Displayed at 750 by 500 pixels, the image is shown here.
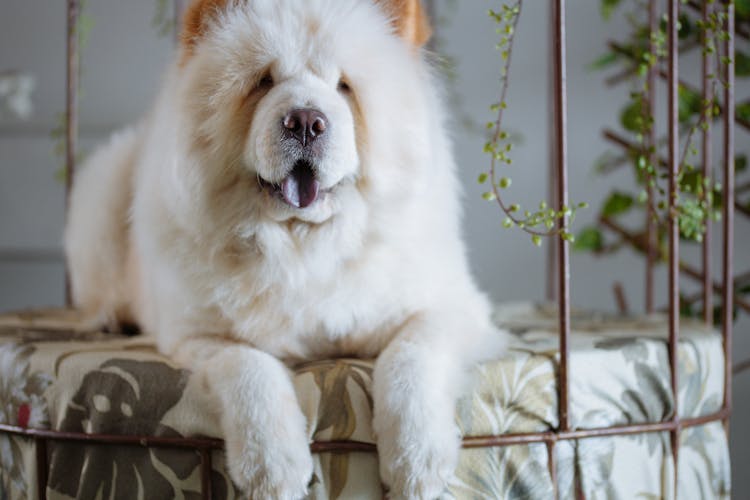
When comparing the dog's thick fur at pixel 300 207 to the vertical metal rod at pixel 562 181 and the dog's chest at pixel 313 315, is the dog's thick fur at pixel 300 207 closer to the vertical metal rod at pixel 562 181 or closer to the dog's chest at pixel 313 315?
the dog's chest at pixel 313 315

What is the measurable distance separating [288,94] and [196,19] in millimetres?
269

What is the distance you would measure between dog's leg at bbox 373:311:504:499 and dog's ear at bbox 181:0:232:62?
608 mm

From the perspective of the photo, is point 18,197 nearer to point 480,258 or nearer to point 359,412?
point 480,258

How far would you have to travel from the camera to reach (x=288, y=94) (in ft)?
3.65

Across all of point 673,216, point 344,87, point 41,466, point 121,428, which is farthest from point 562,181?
point 41,466

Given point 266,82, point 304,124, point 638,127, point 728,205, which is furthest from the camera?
point 638,127

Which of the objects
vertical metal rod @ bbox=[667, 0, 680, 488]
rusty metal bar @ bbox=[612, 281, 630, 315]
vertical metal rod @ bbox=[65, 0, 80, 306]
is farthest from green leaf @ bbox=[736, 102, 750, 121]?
vertical metal rod @ bbox=[65, 0, 80, 306]

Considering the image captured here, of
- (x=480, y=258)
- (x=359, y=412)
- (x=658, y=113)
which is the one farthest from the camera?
(x=480, y=258)

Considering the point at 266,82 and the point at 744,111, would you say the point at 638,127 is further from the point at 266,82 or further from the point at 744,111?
the point at 266,82

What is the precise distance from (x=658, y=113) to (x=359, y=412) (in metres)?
1.94

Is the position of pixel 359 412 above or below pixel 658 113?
below

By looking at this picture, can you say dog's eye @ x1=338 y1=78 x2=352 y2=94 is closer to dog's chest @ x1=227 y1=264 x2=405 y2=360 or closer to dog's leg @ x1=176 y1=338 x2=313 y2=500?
dog's chest @ x1=227 y1=264 x2=405 y2=360

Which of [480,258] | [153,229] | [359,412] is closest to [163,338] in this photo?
[153,229]

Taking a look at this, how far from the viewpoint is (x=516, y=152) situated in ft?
8.81
